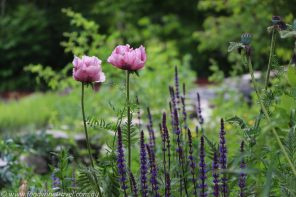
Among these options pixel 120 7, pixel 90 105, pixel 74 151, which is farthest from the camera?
pixel 120 7

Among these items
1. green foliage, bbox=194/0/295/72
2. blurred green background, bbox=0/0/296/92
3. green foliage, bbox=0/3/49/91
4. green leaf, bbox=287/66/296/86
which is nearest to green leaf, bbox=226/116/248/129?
green leaf, bbox=287/66/296/86

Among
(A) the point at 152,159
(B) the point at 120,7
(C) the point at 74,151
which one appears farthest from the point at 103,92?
(B) the point at 120,7

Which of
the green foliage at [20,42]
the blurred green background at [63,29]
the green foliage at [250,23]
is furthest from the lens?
→ the green foliage at [20,42]

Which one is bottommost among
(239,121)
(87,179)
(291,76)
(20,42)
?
(87,179)

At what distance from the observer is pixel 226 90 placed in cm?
557

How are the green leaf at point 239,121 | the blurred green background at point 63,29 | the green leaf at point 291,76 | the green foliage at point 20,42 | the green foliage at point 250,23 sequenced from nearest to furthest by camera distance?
1. the green leaf at point 239,121
2. the green leaf at point 291,76
3. the green foliage at point 250,23
4. the blurred green background at point 63,29
5. the green foliage at point 20,42

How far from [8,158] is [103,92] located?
269 centimetres

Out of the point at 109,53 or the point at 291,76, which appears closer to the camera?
the point at 291,76

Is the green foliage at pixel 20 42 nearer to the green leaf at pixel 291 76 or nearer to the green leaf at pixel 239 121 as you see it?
the green leaf at pixel 291 76

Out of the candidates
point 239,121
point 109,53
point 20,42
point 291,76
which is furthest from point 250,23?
point 20,42

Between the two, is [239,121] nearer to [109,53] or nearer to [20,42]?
[109,53]

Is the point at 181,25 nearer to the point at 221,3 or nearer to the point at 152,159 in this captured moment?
the point at 221,3

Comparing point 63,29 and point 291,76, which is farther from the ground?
point 63,29

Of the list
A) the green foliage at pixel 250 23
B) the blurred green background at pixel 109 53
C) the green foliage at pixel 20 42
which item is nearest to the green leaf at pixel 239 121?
the blurred green background at pixel 109 53
